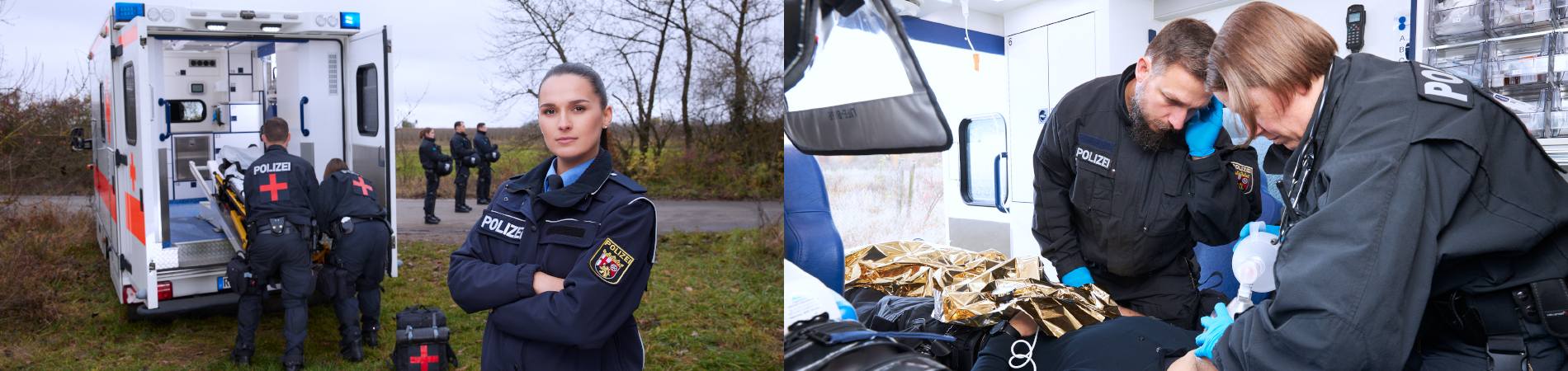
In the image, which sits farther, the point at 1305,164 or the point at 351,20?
the point at 351,20

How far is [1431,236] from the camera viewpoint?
3.46 feet

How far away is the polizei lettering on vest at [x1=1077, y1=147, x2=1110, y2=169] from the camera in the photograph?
182 centimetres

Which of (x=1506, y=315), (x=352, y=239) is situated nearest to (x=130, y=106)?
(x=352, y=239)

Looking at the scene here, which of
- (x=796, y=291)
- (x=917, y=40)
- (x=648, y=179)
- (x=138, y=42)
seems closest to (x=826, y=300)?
(x=796, y=291)

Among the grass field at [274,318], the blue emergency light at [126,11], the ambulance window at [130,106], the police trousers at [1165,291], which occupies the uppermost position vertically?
the blue emergency light at [126,11]

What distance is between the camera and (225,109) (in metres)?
5.67

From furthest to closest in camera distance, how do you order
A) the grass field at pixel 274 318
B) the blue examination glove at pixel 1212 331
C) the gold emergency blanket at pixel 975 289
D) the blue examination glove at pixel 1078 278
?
the grass field at pixel 274 318, the blue examination glove at pixel 1078 278, the gold emergency blanket at pixel 975 289, the blue examination glove at pixel 1212 331

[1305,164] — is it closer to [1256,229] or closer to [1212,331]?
[1212,331]

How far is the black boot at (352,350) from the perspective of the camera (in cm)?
428

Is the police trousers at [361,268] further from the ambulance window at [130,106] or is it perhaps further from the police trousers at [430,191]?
the police trousers at [430,191]

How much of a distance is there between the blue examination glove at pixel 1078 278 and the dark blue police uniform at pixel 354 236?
369cm

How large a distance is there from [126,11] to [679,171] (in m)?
5.11

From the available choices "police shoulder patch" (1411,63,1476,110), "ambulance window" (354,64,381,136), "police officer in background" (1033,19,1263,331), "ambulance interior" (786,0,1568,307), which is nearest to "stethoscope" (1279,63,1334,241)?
"police shoulder patch" (1411,63,1476,110)

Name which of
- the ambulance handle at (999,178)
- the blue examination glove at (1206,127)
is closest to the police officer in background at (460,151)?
the ambulance handle at (999,178)
